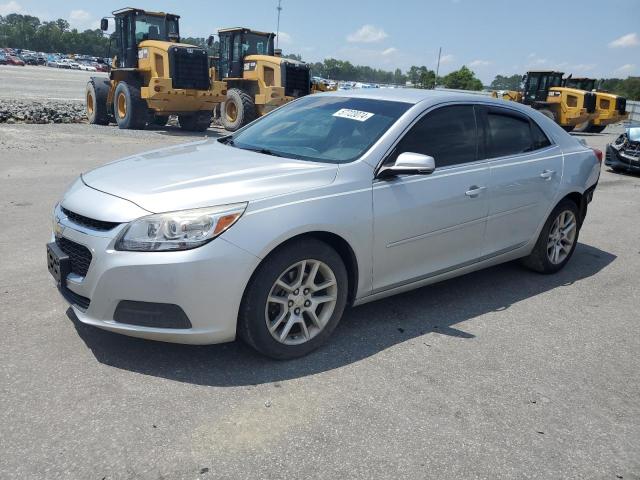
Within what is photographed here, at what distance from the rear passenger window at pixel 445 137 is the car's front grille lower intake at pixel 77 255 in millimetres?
1989

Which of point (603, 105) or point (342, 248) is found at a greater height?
point (603, 105)

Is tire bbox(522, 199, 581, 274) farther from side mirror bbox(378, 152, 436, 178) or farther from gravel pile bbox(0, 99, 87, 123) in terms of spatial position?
gravel pile bbox(0, 99, 87, 123)

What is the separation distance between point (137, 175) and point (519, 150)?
10.1ft

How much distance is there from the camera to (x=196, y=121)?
58.0ft

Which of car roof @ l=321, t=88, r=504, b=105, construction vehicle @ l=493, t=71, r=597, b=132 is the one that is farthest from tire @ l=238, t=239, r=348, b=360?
construction vehicle @ l=493, t=71, r=597, b=132

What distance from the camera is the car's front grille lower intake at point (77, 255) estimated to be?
317 cm

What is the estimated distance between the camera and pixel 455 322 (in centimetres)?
423

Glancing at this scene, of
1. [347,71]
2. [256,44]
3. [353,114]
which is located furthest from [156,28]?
[347,71]

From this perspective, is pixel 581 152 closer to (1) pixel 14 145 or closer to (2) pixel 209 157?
(2) pixel 209 157

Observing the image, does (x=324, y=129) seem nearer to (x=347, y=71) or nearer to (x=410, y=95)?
(x=410, y=95)

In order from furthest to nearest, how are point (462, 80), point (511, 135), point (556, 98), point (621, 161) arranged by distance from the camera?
point (462, 80)
point (556, 98)
point (621, 161)
point (511, 135)

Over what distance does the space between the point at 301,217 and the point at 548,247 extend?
2.98 meters

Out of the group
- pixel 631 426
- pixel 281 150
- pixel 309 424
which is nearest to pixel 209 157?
pixel 281 150

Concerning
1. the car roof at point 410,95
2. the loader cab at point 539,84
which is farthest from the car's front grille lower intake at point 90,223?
the loader cab at point 539,84
